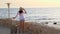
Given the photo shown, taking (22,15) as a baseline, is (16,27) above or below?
below

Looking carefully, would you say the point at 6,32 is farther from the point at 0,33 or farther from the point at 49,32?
the point at 49,32

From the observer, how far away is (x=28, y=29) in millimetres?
8570

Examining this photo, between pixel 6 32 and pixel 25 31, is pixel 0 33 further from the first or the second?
pixel 25 31

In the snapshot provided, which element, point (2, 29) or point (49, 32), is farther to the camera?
point (2, 29)

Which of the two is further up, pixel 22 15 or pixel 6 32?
pixel 22 15

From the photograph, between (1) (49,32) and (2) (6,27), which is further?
(2) (6,27)

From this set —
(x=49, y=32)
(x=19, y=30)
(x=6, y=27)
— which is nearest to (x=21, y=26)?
(x=19, y=30)

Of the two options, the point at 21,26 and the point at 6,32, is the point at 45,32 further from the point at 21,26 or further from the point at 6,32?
the point at 6,32

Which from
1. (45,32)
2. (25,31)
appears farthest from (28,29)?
(45,32)

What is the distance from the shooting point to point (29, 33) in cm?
827

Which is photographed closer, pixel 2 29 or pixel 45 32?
pixel 45 32

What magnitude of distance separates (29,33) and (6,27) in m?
1.32

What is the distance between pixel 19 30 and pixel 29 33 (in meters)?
0.55

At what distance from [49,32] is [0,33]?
2.21 meters
